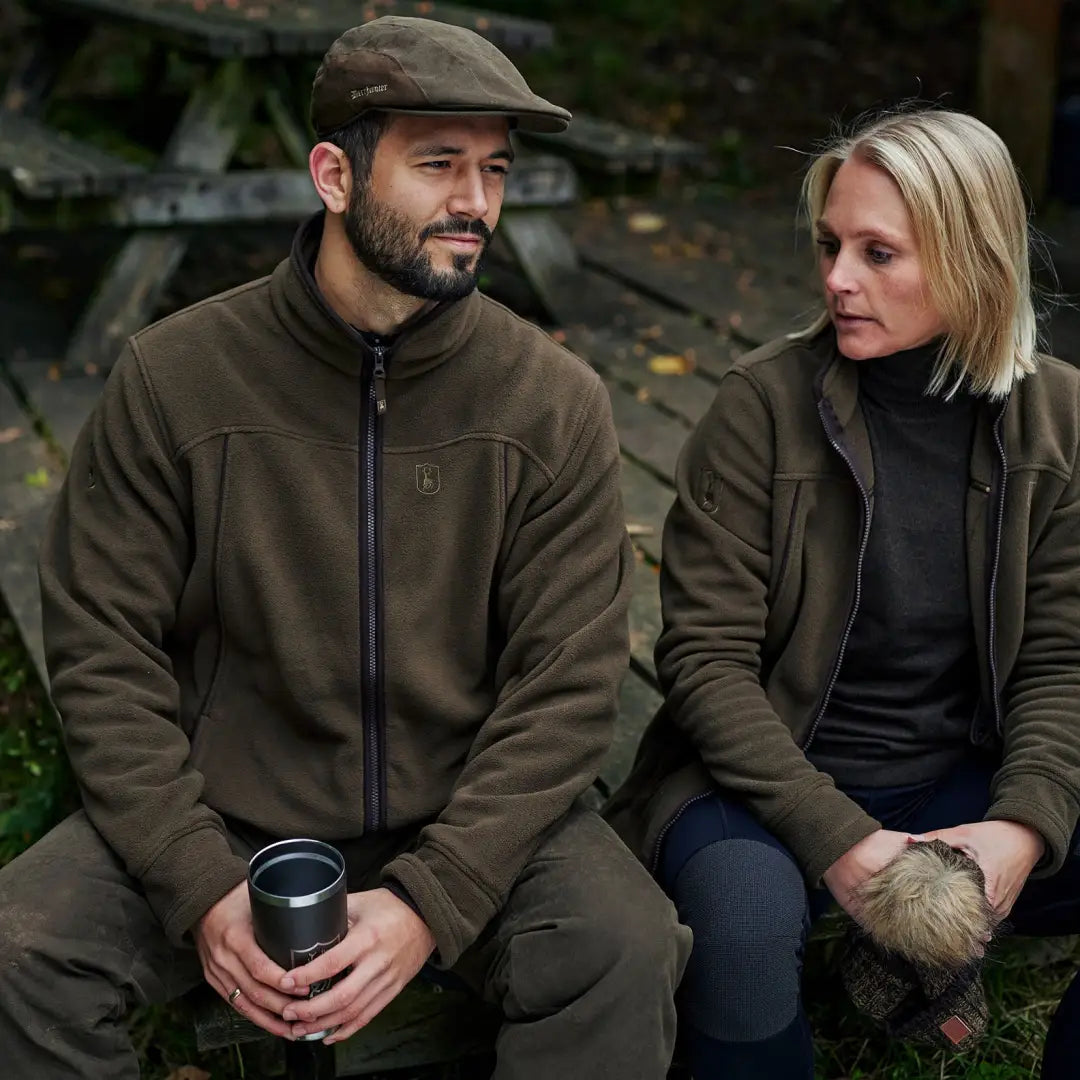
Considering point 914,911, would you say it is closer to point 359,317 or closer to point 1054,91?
point 359,317

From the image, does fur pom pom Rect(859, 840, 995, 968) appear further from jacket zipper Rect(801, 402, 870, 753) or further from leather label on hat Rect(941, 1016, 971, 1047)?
jacket zipper Rect(801, 402, 870, 753)

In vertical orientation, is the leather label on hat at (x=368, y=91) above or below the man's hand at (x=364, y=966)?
above

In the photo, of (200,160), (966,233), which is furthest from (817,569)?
(200,160)

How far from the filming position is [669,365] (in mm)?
5617

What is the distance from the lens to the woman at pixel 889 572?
9.00 feet

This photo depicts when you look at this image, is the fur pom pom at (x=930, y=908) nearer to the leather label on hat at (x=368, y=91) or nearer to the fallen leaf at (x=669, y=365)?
the leather label on hat at (x=368, y=91)

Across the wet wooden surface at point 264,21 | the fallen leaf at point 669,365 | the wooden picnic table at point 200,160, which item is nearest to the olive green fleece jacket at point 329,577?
the wooden picnic table at point 200,160

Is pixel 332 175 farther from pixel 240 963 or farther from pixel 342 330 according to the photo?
pixel 240 963

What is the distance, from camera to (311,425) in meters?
2.71

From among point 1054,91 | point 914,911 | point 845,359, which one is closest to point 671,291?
point 1054,91

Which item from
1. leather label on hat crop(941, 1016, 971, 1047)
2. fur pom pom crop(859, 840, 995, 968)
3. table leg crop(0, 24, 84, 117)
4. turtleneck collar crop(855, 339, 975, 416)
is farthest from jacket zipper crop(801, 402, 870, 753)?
table leg crop(0, 24, 84, 117)

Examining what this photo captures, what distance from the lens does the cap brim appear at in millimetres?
2551

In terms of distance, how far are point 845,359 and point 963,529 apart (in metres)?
0.34

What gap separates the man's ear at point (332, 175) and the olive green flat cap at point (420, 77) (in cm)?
5
